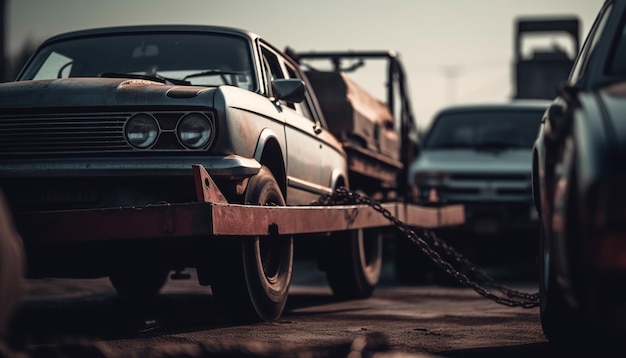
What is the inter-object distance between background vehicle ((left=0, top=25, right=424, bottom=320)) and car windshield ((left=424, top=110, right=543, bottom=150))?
21.0 ft

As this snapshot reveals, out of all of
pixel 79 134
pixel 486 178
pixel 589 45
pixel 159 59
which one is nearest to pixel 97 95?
pixel 79 134

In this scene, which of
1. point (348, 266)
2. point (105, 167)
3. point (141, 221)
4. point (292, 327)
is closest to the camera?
point (141, 221)

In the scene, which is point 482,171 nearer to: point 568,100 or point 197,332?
point 197,332

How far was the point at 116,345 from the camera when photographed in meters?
5.79

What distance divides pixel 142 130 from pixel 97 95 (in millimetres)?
313

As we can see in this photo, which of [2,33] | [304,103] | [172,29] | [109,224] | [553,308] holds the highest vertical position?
[2,33]

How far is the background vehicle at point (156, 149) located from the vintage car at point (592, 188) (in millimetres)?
1959

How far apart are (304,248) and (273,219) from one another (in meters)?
2.24

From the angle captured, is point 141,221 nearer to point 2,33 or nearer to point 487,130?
point 487,130

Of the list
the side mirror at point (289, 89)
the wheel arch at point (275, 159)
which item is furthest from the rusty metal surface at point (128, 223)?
the side mirror at point (289, 89)

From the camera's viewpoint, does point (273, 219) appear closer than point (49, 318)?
Yes

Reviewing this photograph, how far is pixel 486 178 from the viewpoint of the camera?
1297 cm

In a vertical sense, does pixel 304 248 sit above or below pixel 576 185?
below

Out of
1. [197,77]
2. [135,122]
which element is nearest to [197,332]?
[135,122]
